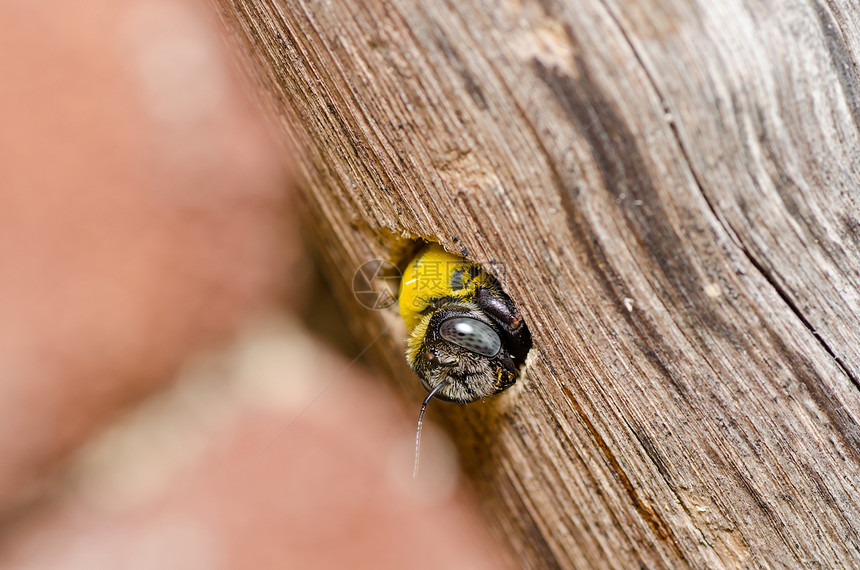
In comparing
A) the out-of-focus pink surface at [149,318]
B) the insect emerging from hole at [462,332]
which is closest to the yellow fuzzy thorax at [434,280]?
the insect emerging from hole at [462,332]

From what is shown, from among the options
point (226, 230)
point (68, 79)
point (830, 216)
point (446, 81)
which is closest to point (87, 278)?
point (226, 230)

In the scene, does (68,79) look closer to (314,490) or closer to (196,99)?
(196,99)

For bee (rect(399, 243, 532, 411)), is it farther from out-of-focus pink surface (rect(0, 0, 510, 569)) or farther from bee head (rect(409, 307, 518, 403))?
out-of-focus pink surface (rect(0, 0, 510, 569))

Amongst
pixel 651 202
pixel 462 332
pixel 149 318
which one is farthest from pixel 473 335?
pixel 149 318

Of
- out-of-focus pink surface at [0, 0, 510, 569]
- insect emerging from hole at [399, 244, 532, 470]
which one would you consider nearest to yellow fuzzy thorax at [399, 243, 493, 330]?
insect emerging from hole at [399, 244, 532, 470]

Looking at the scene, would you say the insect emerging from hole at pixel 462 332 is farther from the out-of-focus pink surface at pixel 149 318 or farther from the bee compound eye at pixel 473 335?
the out-of-focus pink surface at pixel 149 318

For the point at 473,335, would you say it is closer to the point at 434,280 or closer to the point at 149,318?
the point at 434,280
